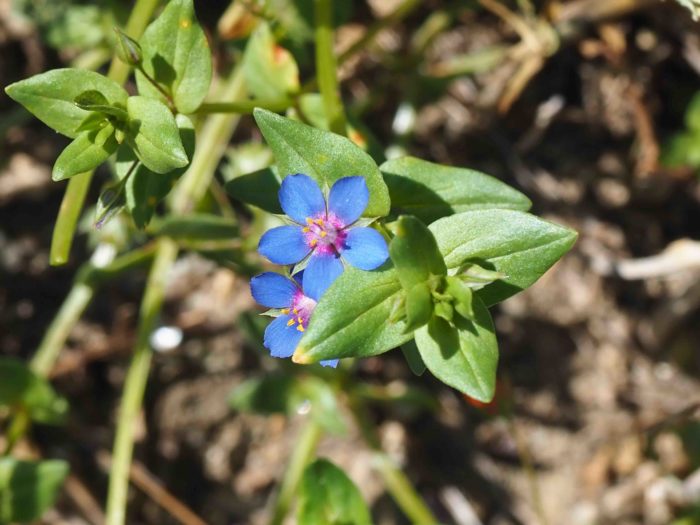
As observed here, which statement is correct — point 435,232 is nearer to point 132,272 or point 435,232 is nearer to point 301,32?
point 301,32

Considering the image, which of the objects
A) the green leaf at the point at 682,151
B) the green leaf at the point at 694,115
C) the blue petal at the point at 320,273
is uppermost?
the blue petal at the point at 320,273

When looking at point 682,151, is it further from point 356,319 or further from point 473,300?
point 356,319

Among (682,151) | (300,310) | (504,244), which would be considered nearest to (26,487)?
(300,310)

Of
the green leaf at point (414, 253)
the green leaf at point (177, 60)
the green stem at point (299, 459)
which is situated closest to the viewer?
the green leaf at point (414, 253)

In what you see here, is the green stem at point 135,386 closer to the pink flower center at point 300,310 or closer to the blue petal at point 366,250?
the pink flower center at point 300,310

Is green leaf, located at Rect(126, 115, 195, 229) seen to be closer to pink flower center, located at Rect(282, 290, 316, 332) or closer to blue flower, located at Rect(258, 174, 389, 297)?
blue flower, located at Rect(258, 174, 389, 297)

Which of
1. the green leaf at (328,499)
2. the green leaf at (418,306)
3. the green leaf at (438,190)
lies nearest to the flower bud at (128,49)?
the green leaf at (438,190)
